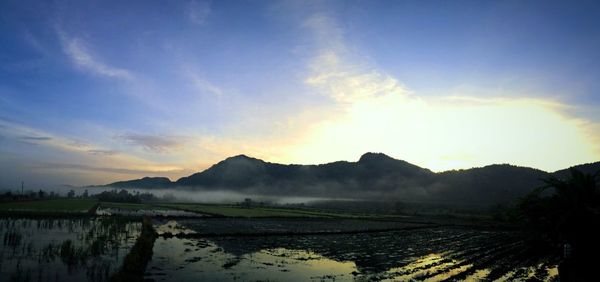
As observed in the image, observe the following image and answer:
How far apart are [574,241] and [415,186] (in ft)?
570

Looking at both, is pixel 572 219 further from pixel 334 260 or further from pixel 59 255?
pixel 59 255

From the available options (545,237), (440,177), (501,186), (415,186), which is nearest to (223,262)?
(545,237)

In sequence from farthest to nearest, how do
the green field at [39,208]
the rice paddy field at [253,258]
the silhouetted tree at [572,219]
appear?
the green field at [39,208] < the rice paddy field at [253,258] < the silhouetted tree at [572,219]

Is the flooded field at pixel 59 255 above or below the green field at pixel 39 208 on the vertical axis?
below

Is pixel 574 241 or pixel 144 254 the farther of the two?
pixel 144 254

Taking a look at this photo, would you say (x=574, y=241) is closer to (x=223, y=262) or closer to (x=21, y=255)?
(x=223, y=262)

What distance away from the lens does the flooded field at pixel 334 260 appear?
16.7 metres

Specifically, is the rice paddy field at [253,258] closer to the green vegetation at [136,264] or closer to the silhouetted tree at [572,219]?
the green vegetation at [136,264]

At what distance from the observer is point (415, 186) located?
17750cm

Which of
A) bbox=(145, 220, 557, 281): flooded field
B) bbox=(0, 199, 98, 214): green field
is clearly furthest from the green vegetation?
bbox=(0, 199, 98, 214): green field

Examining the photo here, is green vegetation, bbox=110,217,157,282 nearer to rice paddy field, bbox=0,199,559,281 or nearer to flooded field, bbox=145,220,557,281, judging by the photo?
rice paddy field, bbox=0,199,559,281

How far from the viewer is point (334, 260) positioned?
21062 mm

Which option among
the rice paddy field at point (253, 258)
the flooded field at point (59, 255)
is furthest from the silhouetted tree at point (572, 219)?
the flooded field at point (59, 255)

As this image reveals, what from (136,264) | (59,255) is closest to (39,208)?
(59,255)
